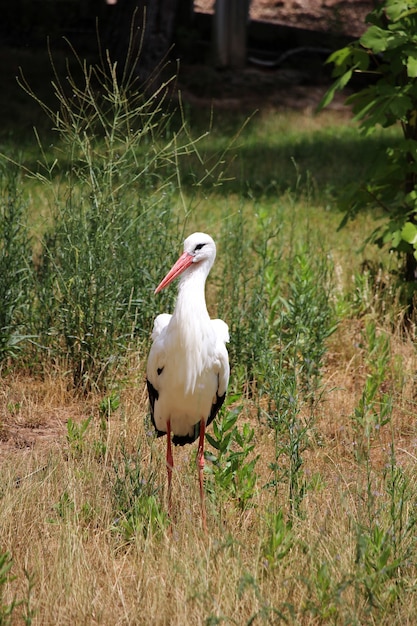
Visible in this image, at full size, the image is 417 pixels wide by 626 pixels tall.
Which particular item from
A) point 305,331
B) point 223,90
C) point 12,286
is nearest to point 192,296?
point 305,331

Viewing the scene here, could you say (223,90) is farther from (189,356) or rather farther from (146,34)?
(189,356)

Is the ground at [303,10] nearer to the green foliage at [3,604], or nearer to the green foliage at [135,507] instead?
the green foliage at [135,507]

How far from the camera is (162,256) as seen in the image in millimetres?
5855

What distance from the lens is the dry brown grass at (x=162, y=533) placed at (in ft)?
11.0

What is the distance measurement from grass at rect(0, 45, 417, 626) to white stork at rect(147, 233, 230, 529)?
15cm

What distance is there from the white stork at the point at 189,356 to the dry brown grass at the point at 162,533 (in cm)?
27

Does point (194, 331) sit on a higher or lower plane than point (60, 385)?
higher

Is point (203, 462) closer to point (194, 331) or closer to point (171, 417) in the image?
point (171, 417)

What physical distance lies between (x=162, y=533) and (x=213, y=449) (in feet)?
3.96

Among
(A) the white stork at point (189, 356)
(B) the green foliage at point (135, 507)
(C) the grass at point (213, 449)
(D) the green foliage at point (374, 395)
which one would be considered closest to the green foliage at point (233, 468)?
(C) the grass at point (213, 449)

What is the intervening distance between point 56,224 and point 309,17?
1583 cm

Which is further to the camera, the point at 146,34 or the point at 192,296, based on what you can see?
the point at 146,34

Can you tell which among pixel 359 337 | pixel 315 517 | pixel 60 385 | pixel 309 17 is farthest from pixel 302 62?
pixel 315 517

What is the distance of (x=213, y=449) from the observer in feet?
Answer: 16.6
